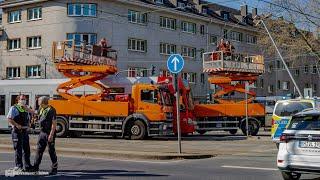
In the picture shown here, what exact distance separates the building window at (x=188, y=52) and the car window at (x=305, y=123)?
46731 millimetres

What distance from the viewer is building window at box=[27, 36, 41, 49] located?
5081 centimetres

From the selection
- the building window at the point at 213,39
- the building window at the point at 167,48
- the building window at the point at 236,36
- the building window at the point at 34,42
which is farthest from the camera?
the building window at the point at 236,36

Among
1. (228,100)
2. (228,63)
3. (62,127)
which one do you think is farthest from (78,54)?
(228,100)

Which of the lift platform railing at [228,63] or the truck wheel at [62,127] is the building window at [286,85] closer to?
the lift platform railing at [228,63]

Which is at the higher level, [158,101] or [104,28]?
[104,28]

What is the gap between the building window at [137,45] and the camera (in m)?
51.6

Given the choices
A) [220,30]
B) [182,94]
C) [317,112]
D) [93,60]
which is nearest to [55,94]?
[93,60]

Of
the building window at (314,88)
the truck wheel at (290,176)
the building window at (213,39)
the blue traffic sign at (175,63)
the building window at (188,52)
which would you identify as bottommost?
the truck wheel at (290,176)

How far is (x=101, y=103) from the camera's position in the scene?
26750mm

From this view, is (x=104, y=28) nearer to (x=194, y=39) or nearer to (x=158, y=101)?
(x=194, y=39)

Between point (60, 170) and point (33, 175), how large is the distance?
125 centimetres

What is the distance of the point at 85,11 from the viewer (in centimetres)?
4881

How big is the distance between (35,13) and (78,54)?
82.1 feet

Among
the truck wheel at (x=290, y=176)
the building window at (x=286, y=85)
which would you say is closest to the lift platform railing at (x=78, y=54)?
the truck wheel at (x=290, y=176)
